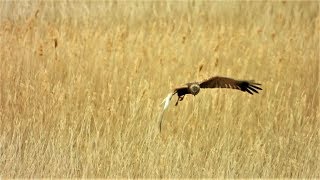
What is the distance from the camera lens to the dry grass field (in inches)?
117

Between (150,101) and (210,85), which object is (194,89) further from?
(150,101)

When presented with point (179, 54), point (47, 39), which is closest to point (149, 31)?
point (179, 54)

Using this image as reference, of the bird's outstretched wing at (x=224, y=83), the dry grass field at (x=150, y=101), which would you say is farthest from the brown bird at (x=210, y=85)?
the dry grass field at (x=150, y=101)

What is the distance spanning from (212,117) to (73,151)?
0.82 metres

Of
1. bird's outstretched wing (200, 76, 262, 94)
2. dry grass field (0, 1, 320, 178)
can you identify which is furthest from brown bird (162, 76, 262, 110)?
dry grass field (0, 1, 320, 178)

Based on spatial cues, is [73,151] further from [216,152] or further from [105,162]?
[216,152]

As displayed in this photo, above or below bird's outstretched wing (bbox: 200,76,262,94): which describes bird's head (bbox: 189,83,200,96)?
below

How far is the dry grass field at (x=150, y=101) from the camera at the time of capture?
2.98 meters

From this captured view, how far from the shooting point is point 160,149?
2957mm

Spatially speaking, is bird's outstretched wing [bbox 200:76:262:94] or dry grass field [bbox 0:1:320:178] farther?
dry grass field [bbox 0:1:320:178]

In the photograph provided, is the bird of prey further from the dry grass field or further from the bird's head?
the dry grass field

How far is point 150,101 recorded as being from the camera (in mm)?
3271

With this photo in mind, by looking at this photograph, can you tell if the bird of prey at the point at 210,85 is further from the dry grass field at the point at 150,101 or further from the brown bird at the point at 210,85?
the dry grass field at the point at 150,101

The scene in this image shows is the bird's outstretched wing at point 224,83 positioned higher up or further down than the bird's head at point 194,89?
higher up
